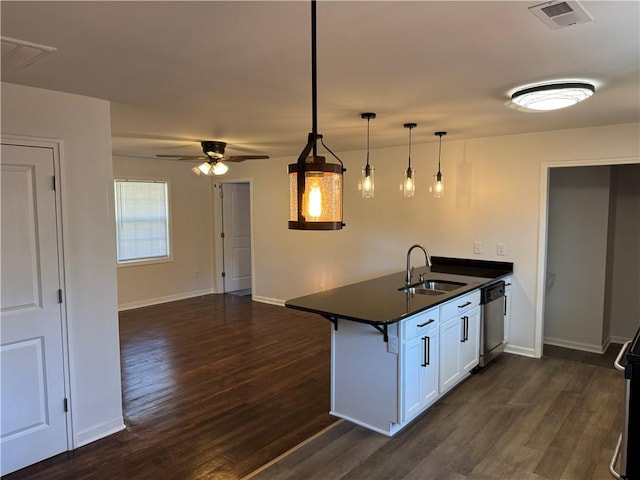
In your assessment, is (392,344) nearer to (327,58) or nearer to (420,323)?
(420,323)

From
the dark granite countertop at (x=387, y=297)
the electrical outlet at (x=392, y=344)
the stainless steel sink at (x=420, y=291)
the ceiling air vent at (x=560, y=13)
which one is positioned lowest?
the electrical outlet at (x=392, y=344)

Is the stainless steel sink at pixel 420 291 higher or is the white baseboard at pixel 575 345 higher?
the stainless steel sink at pixel 420 291

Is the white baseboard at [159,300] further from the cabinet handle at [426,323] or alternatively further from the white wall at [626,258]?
the white wall at [626,258]

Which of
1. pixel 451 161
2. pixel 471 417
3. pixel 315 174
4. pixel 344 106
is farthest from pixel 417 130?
pixel 315 174

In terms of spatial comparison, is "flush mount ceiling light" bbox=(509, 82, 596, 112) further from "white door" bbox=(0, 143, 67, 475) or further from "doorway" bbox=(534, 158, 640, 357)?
"white door" bbox=(0, 143, 67, 475)

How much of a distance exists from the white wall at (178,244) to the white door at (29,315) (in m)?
3.96

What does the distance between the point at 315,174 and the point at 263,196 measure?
213 inches

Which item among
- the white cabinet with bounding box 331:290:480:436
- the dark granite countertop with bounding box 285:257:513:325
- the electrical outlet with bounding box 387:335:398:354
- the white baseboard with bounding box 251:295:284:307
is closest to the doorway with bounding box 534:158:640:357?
the dark granite countertop with bounding box 285:257:513:325

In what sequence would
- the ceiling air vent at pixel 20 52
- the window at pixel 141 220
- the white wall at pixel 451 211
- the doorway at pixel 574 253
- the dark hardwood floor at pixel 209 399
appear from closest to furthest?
the ceiling air vent at pixel 20 52 < the dark hardwood floor at pixel 209 399 < the white wall at pixel 451 211 < the doorway at pixel 574 253 < the window at pixel 141 220

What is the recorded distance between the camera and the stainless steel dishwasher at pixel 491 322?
4.00 meters

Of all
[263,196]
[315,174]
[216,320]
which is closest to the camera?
[315,174]

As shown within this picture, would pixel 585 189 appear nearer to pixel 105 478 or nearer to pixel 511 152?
pixel 511 152

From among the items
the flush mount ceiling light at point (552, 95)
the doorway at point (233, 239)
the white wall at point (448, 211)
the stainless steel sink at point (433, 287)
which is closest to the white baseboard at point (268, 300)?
the white wall at point (448, 211)

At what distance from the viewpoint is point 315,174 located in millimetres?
1512
